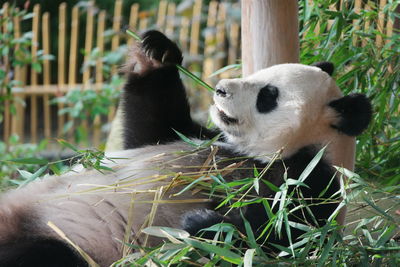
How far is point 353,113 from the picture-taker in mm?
2139

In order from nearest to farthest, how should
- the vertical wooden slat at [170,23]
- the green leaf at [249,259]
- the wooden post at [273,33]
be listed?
the green leaf at [249,259] < the wooden post at [273,33] < the vertical wooden slat at [170,23]

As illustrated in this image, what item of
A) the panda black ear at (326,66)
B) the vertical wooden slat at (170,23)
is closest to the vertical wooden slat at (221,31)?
the vertical wooden slat at (170,23)

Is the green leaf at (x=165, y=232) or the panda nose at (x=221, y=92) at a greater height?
the panda nose at (x=221, y=92)

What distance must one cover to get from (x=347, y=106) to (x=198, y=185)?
546mm

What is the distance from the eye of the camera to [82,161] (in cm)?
212

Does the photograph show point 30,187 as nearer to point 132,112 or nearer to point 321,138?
point 132,112

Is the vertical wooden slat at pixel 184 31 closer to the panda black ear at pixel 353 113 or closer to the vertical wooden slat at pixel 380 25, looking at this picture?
the vertical wooden slat at pixel 380 25

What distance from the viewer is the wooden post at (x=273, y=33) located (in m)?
2.44

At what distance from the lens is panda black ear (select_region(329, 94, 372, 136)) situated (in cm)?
213

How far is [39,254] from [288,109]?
0.90 m

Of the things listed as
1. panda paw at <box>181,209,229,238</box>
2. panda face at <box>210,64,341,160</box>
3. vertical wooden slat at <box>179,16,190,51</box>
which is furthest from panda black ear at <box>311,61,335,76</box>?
vertical wooden slat at <box>179,16,190,51</box>

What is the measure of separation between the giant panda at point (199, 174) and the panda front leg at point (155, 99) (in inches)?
7.3

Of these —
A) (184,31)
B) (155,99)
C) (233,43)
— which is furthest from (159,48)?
(184,31)

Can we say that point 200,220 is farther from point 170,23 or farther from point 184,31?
point 170,23
